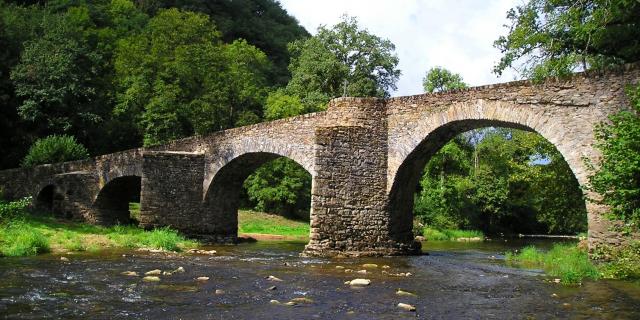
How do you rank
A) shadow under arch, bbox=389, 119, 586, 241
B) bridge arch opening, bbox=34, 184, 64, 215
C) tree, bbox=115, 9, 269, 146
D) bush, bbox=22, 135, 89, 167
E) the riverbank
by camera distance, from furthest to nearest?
tree, bbox=115, 9, 269, 146 → the riverbank → bush, bbox=22, 135, 89, 167 → bridge arch opening, bbox=34, 184, 64, 215 → shadow under arch, bbox=389, 119, 586, 241


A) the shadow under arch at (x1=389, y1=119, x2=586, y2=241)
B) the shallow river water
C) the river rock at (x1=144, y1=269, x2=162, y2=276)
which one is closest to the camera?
the shallow river water

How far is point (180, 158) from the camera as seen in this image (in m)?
21.7

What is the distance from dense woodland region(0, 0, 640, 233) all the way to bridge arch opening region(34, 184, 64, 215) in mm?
1523

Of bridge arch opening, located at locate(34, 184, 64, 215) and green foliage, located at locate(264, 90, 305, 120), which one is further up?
green foliage, located at locate(264, 90, 305, 120)

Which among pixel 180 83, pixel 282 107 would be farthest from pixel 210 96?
pixel 282 107

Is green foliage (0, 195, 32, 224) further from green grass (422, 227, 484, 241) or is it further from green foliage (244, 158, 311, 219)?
green grass (422, 227, 484, 241)

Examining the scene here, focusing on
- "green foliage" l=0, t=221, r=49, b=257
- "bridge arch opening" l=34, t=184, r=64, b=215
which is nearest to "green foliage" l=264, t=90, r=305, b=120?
"bridge arch opening" l=34, t=184, r=64, b=215

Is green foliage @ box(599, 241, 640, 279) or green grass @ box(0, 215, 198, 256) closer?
green foliage @ box(599, 241, 640, 279)

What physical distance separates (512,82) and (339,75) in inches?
905

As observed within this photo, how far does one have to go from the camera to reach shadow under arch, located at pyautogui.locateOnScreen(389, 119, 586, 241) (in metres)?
15.8

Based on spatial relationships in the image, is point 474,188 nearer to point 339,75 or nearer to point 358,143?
point 339,75

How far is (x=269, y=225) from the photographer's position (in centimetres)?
3053

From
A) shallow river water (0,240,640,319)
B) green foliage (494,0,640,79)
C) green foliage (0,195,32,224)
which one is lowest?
shallow river water (0,240,640,319)

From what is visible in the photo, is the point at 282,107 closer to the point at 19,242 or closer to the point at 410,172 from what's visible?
the point at 410,172
